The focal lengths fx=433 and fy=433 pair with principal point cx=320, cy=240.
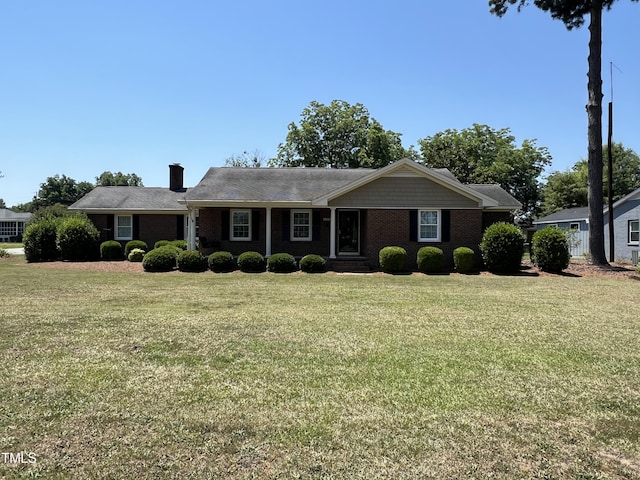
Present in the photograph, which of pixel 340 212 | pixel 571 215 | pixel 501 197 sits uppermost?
pixel 501 197

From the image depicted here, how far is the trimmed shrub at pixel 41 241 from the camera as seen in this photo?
20750 mm

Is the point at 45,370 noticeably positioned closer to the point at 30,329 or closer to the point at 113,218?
the point at 30,329

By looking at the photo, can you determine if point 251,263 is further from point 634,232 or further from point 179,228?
point 634,232

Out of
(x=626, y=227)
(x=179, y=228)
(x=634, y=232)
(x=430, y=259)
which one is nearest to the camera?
(x=430, y=259)

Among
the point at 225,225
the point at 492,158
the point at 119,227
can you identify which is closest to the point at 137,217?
the point at 119,227

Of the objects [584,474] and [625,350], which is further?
[625,350]

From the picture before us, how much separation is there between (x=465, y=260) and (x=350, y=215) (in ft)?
18.2

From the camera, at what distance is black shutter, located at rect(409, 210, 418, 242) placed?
18.2 meters

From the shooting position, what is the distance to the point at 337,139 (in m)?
41.4

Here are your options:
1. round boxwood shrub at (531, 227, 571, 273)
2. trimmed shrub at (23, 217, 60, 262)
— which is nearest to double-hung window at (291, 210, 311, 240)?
round boxwood shrub at (531, 227, 571, 273)

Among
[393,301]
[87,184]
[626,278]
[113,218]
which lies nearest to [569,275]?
[626,278]

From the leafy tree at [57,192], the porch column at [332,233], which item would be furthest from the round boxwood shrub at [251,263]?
the leafy tree at [57,192]

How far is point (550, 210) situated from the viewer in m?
42.6

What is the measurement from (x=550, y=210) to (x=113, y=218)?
1531 inches
